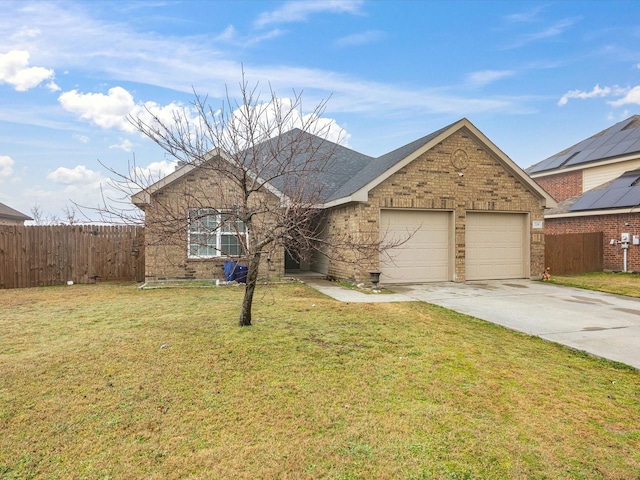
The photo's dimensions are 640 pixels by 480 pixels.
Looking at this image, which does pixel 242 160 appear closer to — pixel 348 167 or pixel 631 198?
pixel 348 167

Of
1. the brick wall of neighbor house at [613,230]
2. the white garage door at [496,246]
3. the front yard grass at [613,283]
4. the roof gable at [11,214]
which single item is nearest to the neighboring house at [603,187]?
the brick wall of neighbor house at [613,230]

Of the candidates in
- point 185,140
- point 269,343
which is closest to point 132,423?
point 269,343

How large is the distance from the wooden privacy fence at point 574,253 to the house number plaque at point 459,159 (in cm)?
564

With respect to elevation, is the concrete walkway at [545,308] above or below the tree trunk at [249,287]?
below

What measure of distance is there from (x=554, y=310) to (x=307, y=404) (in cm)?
675

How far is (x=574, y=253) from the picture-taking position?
16.1 m

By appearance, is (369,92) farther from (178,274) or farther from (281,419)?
(281,419)

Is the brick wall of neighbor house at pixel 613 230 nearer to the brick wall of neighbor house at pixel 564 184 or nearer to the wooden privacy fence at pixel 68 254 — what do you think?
the brick wall of neighbor house at pixel 564 184

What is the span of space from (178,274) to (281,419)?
32.4 ft

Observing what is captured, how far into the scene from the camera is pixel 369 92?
16375 millimetres

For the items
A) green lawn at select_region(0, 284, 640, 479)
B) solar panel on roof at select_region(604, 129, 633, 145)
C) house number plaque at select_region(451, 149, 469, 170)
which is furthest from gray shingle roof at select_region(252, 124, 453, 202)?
solar panel on roof at select_region(604, 129, 633, 145)

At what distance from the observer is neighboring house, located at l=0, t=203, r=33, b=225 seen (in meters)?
28.6

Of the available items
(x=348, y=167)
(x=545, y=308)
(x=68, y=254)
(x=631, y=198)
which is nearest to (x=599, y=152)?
(x=631, y=198)

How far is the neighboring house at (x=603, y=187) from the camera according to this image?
16.4m
